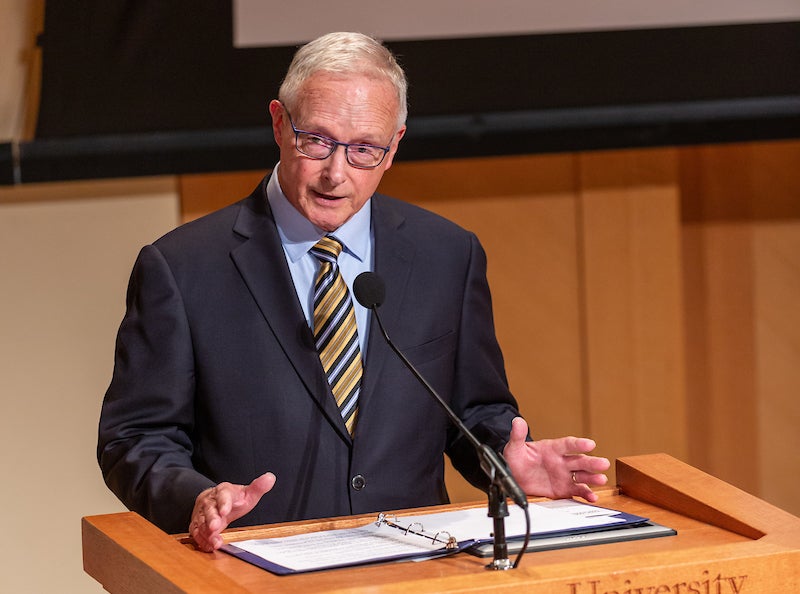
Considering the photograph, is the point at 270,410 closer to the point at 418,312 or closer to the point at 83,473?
the point at 418,312

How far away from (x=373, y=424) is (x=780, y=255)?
8.58 ft

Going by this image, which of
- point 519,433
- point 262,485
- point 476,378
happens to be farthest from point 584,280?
point 262,485

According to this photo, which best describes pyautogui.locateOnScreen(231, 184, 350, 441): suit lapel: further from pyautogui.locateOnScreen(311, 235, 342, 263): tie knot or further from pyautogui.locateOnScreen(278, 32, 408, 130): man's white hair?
pyautogui.locateOnScreen(278, 32, 408, 130): man's white hair

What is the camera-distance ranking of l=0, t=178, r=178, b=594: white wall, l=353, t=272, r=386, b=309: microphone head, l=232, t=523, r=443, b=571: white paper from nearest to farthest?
l=232, t=523, r=443, b=571: white paper, l=353, t=272, r=386, b=309: microphone head, l=0, t=178, r=178, b=594: white wall

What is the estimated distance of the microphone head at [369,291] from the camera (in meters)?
1.90

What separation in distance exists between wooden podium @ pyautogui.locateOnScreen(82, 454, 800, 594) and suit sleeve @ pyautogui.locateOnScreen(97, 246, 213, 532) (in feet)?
0.94

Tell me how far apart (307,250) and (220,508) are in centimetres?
72

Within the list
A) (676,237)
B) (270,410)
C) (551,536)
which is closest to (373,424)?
(270,410)

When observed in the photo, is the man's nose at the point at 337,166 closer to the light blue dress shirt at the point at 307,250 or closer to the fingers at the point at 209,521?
the light blue dress shirt at the point at 307,250

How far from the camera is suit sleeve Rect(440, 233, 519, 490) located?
93.2 inches

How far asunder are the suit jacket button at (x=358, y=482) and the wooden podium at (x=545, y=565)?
32 centimetres

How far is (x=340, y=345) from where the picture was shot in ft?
7.27

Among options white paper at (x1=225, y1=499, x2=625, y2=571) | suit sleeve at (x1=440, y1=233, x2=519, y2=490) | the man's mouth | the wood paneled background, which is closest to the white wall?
the wood paneled background

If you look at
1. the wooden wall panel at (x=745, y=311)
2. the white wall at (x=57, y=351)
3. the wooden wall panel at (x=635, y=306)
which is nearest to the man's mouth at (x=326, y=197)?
the white wall at (x=57, y=351)
